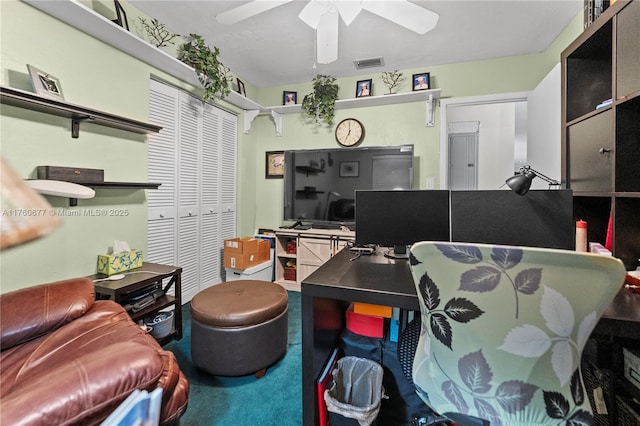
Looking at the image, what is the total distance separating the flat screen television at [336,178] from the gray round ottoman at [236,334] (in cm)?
169

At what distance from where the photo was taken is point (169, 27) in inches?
95.7

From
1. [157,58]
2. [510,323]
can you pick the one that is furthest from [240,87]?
[510,323]

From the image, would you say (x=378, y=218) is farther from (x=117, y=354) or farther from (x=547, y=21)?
(x=547, y=21)

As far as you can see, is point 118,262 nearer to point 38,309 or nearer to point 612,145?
point 38,309

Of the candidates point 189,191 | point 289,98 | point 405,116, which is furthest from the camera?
point 289,98

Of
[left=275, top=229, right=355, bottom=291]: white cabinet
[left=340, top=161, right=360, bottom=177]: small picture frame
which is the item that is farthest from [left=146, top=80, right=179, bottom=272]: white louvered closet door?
[left=340, top=161, right=360, bottom=177]: small picture frame

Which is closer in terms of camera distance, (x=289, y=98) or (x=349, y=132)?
(x=349, y=132)

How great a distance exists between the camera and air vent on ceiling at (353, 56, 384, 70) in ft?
9.66

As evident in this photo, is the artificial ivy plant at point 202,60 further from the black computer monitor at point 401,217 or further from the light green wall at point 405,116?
the black computer monitor at point 401,217

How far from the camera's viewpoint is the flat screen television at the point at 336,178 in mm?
3072

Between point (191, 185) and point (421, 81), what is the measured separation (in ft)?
8.94

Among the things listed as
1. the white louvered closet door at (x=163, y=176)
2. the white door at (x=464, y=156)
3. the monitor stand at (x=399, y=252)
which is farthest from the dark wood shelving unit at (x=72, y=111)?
the white door at (x=464, y=156)

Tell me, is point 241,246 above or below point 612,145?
below

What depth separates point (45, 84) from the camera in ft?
5.27
